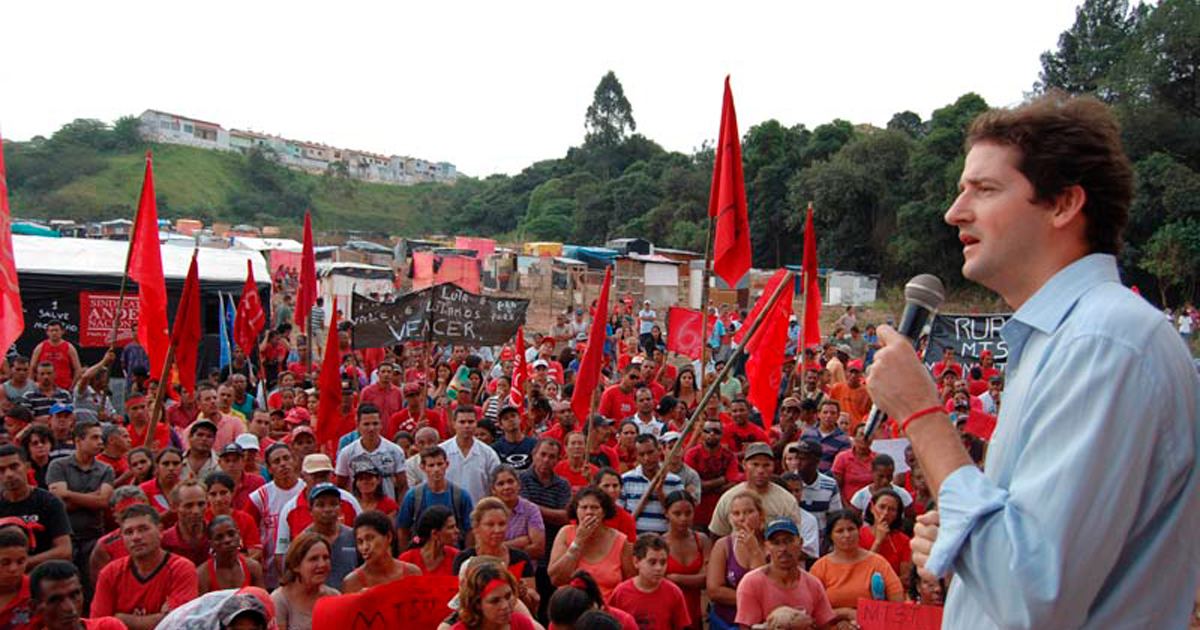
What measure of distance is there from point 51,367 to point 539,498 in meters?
5.40

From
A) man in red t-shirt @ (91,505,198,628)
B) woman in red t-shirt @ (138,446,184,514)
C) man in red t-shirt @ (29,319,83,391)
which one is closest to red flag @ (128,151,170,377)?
woman in red t-shirt @ (138,446,184,514)

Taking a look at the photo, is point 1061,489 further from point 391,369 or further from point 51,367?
point 51,367

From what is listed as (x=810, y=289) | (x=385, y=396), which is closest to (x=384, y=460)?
(x=385, y=396)

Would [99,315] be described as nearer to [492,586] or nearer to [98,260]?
[98,260]

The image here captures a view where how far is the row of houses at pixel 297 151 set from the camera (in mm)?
114688

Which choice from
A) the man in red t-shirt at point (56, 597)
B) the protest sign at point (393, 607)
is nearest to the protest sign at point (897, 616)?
the protest sign at point (393, 607)

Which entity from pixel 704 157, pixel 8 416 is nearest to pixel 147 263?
pixel 8 416

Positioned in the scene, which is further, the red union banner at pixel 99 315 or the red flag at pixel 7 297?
the red union banner at pixel 99 315

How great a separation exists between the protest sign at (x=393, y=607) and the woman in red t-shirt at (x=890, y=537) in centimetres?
287

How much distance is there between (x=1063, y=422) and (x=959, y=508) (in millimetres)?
165

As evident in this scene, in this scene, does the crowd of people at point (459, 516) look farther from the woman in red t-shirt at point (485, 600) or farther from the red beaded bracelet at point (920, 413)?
the red beaded bracelet at point (920, 413)

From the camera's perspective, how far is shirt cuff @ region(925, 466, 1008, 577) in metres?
1.16

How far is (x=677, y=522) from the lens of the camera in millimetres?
5832

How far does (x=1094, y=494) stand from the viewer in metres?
1.09
